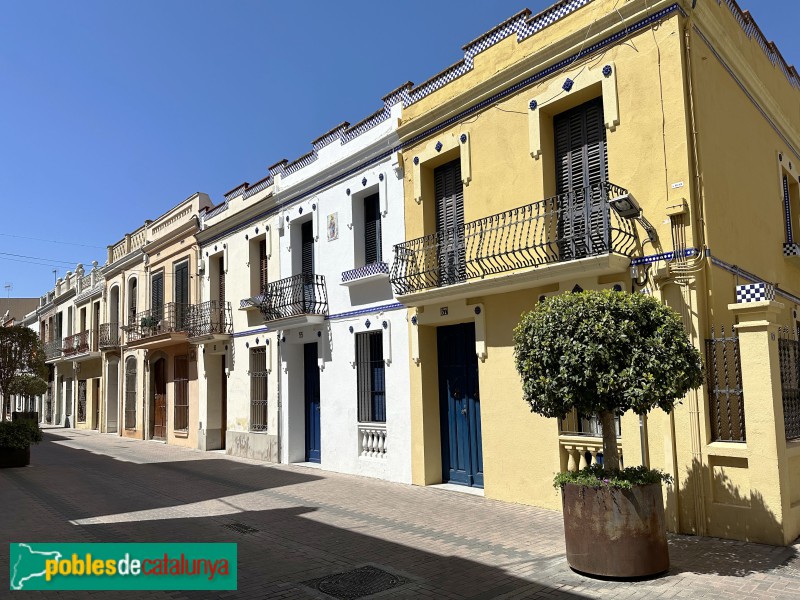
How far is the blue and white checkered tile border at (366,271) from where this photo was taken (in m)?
12.3

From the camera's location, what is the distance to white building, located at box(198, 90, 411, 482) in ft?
40.6

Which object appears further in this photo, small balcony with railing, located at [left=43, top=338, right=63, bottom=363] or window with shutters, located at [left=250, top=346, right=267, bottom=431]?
small balcony with railing, located at [left=43, top=338, right=63, bottom=363]

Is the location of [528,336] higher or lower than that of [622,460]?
higher

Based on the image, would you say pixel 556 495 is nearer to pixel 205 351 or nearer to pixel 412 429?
pixel 412 429

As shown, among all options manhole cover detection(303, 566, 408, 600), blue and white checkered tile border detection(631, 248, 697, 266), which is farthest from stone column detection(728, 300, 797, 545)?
manhole cover detection(303, 566, 408, 600)

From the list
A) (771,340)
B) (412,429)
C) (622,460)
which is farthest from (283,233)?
(771,340)

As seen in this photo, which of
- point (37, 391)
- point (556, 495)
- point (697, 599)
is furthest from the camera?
point (37, 391)

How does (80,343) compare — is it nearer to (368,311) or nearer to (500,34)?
(368,311)

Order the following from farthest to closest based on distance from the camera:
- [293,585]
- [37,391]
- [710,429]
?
1. [37,391]
2. [710,429]
3. [293,585]

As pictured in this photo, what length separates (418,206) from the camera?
11727 mm

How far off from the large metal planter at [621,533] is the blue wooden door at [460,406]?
4.73 metres

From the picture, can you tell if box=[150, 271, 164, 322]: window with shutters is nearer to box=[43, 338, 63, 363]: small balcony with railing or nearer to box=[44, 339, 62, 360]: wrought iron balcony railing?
box=[43, 338, 63, 363]: small balcony with railing

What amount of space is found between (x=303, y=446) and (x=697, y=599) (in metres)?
11.0

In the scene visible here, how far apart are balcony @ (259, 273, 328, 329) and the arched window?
482 inches
